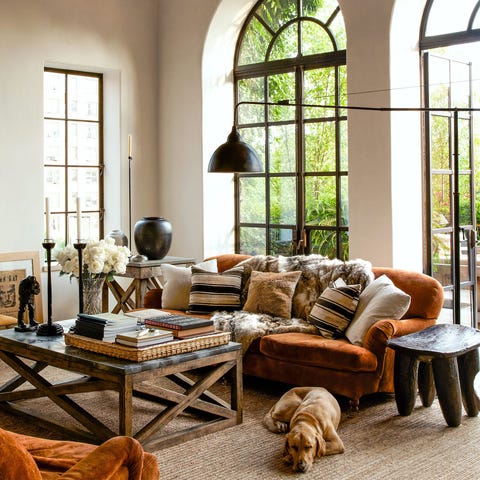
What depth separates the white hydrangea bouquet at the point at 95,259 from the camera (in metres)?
4.79

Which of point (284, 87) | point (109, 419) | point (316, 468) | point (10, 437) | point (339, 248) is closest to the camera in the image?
point (10, 437)

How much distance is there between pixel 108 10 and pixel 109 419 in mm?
4353

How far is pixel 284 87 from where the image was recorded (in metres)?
6.96

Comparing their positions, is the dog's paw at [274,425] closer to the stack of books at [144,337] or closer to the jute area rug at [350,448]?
the jute area rug at [350,448]

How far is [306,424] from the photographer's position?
369 centimetres

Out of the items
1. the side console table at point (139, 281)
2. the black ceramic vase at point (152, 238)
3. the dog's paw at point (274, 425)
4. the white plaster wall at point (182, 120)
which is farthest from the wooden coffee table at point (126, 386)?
the white plaster wall at point (182, 120)

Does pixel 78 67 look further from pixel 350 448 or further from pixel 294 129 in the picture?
pixel 350 448

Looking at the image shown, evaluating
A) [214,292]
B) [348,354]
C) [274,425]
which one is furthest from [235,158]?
[274,425]

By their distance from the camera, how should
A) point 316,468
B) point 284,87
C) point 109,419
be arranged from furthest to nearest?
point 284,87
point 109,419
point 316,468

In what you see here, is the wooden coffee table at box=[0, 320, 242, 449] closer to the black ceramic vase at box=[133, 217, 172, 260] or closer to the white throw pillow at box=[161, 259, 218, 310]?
the white throw pillow at box=[161, 259, 218, 310]

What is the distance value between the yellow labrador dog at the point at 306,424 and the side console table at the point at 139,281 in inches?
95.7

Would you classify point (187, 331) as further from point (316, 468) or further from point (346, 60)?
point (346, 60)

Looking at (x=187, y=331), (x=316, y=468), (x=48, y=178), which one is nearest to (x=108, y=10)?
(x=48, y=178)

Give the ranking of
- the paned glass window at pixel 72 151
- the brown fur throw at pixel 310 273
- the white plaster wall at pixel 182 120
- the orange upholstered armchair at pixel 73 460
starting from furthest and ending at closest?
the white plaster wall at pixel 182 120
the paned glass window at pixel 72 151
the brown fur throw at pixel 310 273
the orange upholstered armchair at pixel 73 460
